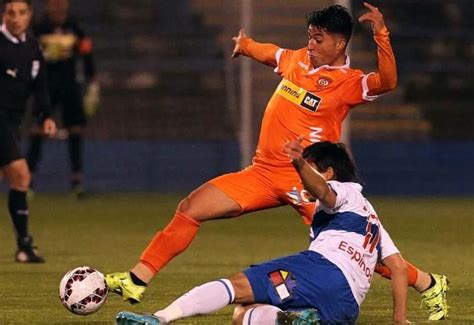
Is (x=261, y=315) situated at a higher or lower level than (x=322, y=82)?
lower

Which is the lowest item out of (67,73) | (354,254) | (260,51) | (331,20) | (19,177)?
(67,73)

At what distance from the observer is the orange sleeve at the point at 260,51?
842 cm

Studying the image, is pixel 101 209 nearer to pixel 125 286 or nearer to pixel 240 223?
pixel 240 223

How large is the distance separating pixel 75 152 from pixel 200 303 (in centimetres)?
1155

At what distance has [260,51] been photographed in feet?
27.8

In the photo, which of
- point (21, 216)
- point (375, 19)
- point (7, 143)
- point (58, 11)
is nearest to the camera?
point (375, 19)

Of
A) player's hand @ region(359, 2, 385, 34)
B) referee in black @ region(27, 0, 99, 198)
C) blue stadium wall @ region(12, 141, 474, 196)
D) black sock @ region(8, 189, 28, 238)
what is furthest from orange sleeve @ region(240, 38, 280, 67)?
blue stadium wall @ region(12, 141, 474, 196)

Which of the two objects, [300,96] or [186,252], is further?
[186,252]

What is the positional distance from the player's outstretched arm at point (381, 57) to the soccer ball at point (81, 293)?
190 centimetres

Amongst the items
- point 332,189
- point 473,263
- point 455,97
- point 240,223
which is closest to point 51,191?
point 240,223

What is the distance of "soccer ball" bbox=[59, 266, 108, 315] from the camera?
24.1 feet

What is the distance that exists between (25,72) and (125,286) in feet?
12.3

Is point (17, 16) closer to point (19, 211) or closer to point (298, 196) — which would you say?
point (19, 211)

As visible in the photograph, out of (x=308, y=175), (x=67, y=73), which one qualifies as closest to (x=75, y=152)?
(x=67, y=73)
